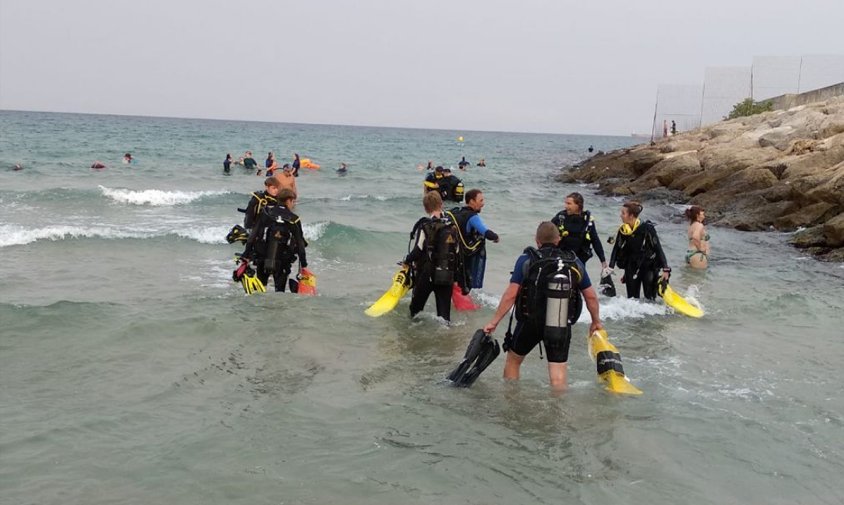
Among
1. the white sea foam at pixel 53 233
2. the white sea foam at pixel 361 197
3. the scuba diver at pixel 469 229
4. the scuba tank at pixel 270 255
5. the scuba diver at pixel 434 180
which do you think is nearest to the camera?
the scuba diver at pixel 469 229

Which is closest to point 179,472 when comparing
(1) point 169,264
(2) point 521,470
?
(2) point 521,470

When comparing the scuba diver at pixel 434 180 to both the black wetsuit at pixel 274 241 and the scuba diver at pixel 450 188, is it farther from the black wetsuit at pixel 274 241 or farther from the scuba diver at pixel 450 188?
the black wetsuit at pixel 274 241

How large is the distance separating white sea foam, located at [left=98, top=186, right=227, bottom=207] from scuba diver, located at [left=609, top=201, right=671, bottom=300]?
16396mm

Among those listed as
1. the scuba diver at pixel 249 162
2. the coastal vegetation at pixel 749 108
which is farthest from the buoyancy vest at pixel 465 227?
the coastal vegetation at pixel 749 108

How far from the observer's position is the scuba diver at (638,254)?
9656 millimetres

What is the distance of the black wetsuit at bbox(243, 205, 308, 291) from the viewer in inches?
341

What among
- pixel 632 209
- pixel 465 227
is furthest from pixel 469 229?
pixel 632 209

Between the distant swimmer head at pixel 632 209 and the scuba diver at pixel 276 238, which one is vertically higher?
the distant swimmer head at pixel 632 209

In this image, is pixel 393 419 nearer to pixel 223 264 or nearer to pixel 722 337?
pixel 722 337

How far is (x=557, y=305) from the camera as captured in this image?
5.92 metres

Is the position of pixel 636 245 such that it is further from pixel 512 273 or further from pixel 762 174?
pixel 762 174

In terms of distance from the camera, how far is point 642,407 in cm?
623

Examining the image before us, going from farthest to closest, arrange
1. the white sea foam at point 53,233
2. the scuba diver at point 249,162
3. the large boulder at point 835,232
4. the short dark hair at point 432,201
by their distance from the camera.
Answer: the scuba diver at point 249,162 < the large boulder at point 835,232 < the white sea foam at point 53,233 < the short dark hair at point 432,201

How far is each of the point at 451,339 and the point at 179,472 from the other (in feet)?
13.1
